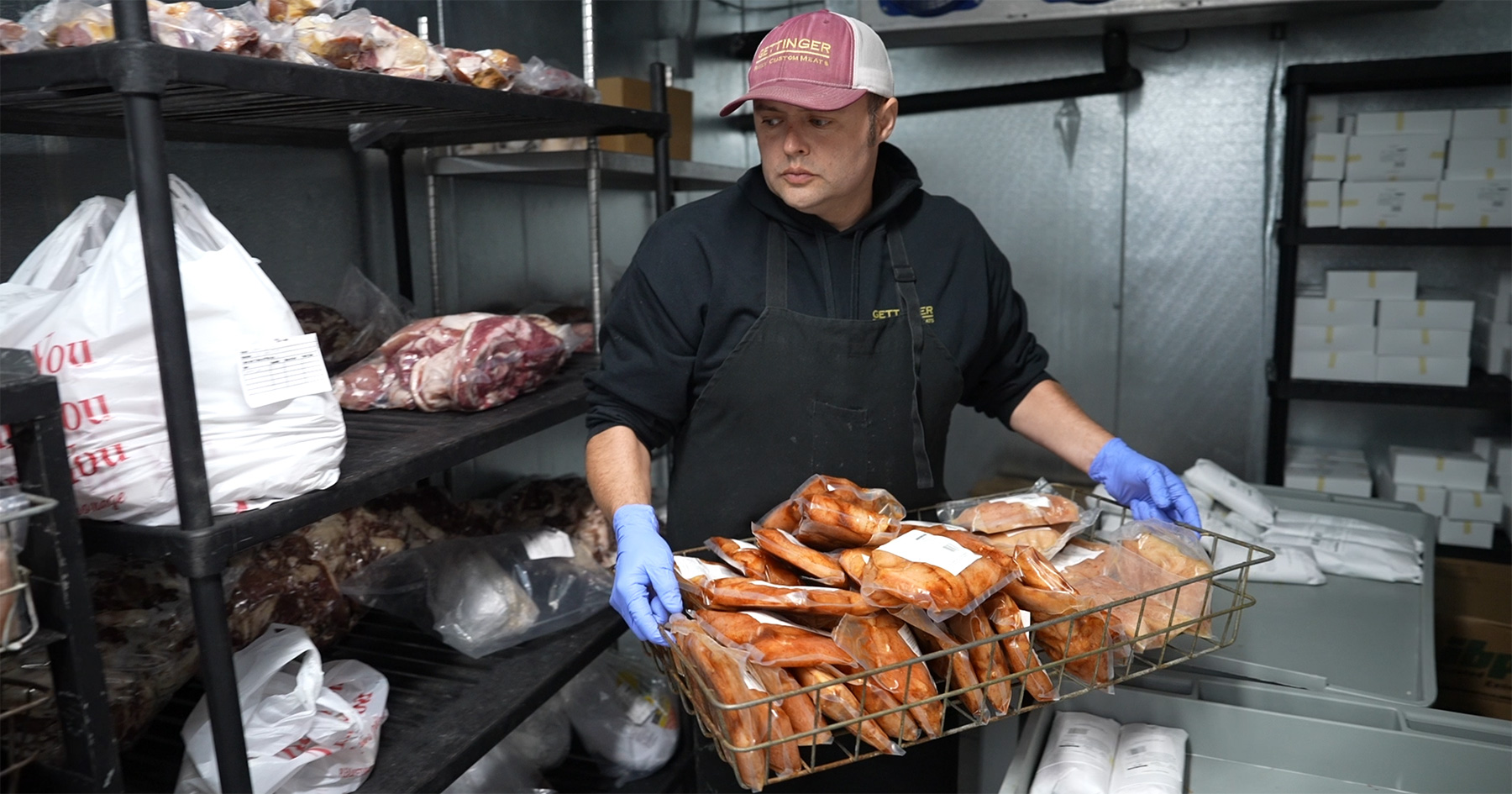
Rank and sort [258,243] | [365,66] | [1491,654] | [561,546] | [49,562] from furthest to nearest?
[1491,654]
[561,546]
[258,243]
[365,66]
[49,562]

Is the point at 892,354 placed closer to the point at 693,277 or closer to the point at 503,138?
the point at 693,277

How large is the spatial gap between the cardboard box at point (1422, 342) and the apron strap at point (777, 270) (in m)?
2.49

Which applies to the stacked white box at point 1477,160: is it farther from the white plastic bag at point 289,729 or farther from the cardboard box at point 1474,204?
the white plastic bag at point 289,729

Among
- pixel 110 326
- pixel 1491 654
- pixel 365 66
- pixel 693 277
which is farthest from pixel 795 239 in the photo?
pixel 1491 654

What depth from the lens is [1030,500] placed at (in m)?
1.50

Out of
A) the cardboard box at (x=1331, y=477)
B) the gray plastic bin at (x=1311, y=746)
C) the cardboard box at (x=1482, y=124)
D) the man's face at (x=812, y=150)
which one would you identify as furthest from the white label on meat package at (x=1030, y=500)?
the cardboard box at (x=1482, y=124)

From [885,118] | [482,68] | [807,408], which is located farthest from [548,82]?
[807,408]

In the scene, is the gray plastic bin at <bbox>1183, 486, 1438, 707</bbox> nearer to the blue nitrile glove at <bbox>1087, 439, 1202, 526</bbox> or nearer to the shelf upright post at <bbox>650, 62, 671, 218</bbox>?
the blue nitrile glove at <bbox>1087, 439, 1202, 526</bbox>

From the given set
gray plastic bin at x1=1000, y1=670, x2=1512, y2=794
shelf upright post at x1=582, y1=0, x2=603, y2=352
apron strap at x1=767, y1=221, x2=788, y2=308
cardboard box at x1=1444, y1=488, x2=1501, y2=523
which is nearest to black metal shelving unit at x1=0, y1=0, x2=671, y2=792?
shelf upright post at x1=582, y1=0, x2=603, y2=352

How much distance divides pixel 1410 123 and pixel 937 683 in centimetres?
291

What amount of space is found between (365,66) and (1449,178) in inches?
126

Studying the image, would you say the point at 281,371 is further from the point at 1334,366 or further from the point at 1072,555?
the point at 1334,366

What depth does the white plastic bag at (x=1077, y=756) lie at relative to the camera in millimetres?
1352

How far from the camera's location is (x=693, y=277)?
5.70 ft
